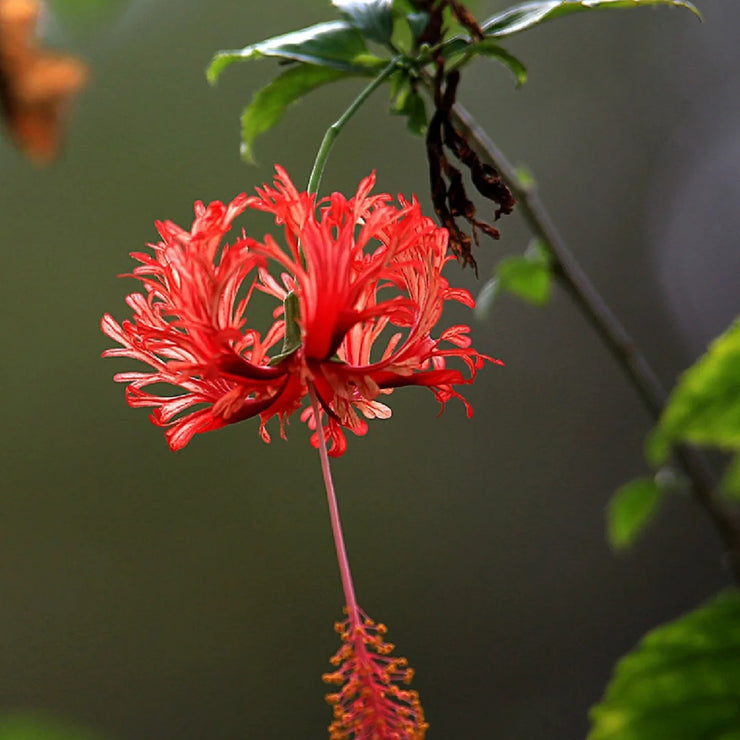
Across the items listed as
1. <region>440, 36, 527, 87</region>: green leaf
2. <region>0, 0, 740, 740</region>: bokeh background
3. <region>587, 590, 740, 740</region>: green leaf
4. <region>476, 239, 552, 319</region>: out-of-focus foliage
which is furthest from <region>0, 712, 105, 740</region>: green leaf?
<region>0, 0, 740, 740</region>: bokeh background

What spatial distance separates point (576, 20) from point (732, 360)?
8.14 ft

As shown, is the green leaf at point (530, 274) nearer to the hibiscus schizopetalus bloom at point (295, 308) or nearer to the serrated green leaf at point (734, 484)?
the hibiscus schizopetalus bloom at point (295, 308)

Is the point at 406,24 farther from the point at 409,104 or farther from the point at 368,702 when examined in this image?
the point at 368,702

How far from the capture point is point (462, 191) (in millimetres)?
598

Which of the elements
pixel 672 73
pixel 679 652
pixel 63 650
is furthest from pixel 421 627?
pixel 679 652

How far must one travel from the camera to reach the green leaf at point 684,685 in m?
0.25

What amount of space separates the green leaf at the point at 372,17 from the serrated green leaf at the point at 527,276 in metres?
0.28

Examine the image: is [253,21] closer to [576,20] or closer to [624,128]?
[576,20]

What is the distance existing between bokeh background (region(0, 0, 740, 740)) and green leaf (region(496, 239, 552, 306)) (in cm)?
134

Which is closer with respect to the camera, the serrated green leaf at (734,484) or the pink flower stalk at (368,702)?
the serrated green leaf at (734,484)

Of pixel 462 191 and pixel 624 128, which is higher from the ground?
pixel 624 128

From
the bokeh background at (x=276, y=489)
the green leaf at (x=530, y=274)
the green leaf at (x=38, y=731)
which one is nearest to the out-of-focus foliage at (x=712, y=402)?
the green leaf at (x=38, y=731)

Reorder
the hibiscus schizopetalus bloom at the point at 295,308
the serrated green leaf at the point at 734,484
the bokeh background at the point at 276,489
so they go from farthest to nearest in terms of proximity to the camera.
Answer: the bokeh background at the point at 276,489 < the hibiscus schizopetalus bloom at the point at 295,308 < the serrated green leaf at the point at 734,484

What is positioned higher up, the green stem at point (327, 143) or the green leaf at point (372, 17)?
the green leaf at point (372, 17)
